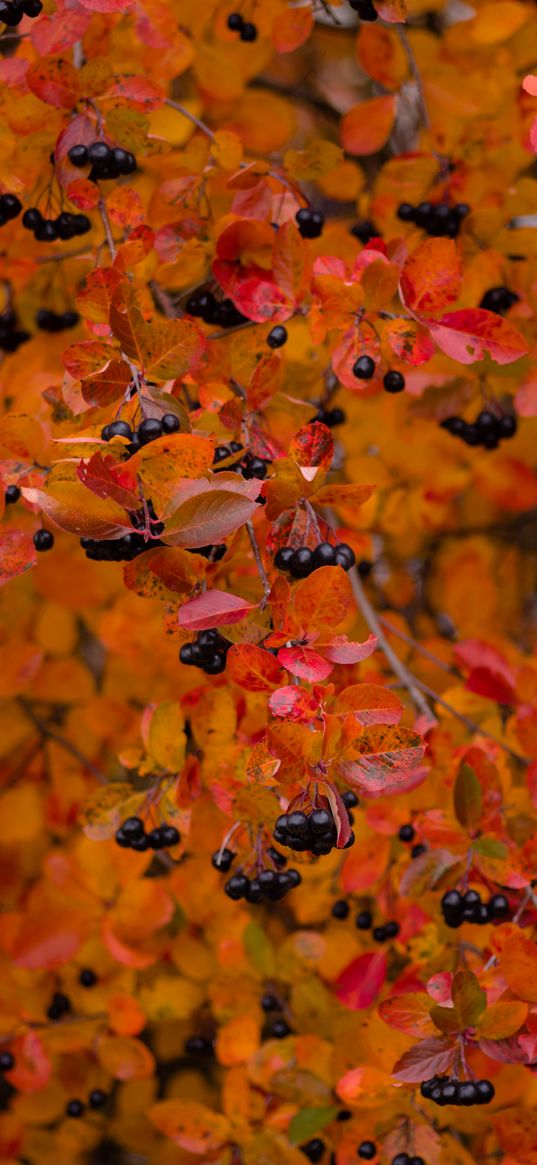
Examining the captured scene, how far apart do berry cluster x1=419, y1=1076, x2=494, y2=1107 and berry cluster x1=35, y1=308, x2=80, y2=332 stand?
5.16ft

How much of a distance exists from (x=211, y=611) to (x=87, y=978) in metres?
1.38

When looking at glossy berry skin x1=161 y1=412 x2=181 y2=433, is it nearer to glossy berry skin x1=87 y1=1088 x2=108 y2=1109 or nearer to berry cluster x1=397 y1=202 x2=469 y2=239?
berry cluster x1=397 y1=202 x2=469 y2=239

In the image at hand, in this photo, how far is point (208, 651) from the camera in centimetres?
141

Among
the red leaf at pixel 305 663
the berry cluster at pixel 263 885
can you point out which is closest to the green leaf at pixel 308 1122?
the berry cluster at pixel 263 885

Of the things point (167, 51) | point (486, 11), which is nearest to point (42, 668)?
point (167, 51)

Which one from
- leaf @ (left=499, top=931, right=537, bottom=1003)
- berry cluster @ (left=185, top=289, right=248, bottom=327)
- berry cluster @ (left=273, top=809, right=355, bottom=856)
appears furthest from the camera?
berry cluster @ (left=185, top=289, right=248, bottom=327)

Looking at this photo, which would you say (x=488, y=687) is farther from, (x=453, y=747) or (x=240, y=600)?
(x=240, y=600)

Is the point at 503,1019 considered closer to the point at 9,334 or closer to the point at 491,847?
the point at 491,847

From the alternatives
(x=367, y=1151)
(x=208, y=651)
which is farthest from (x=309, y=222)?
(x=367, y=1151)

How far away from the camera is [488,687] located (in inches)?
84.8

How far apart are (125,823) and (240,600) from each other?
58cm

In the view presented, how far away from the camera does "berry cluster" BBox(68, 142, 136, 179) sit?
5.36 ft

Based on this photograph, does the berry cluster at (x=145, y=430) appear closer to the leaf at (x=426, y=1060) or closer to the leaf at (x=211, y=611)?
the leaf at (x=211, y=611)

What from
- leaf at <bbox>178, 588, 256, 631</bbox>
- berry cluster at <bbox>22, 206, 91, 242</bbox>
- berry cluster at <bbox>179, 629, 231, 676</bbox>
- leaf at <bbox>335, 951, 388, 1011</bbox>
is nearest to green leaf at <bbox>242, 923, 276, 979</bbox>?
leaf at <bbox>335, 951, 388, 1011</bbox>
